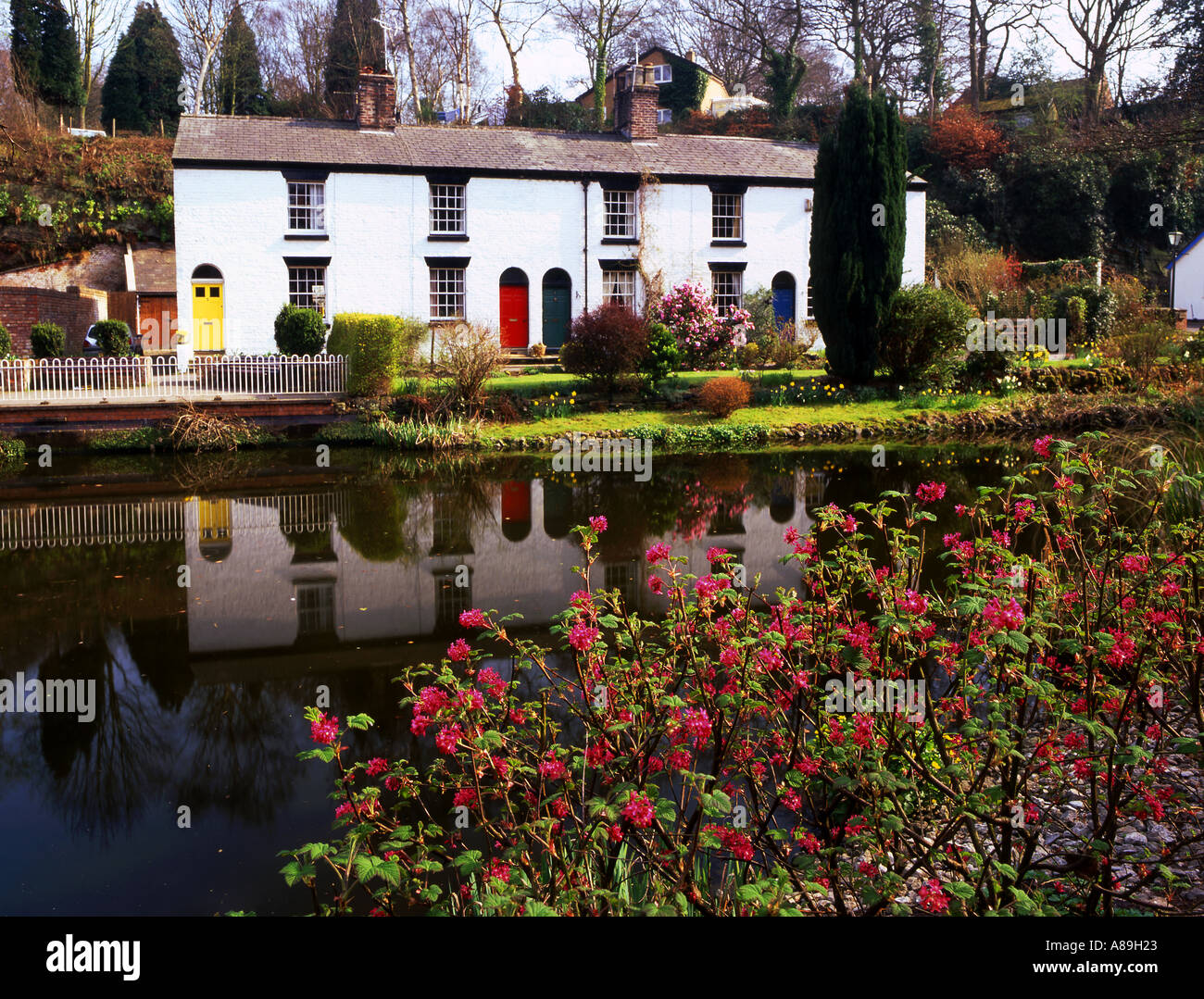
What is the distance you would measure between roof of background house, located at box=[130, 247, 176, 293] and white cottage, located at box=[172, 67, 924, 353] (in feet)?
18.6

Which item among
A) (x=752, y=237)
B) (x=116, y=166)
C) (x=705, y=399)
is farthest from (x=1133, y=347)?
(x=116, y=166)

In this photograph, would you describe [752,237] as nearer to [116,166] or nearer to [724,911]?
[116,166]

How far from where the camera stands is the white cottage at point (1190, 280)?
38781mm

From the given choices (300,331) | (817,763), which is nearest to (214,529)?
(817,763)

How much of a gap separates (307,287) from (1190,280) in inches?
1278

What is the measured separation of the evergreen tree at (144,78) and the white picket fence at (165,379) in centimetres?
2465

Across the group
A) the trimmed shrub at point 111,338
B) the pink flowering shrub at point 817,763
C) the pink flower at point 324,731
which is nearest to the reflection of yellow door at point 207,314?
the trimmed shrub at point 111,338

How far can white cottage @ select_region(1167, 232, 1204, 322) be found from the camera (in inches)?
1527

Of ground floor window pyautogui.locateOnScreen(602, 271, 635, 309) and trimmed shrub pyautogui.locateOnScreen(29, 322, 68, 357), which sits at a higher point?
ground floor window pyautogui.locateOnScreen(602, 271, 635, 309)

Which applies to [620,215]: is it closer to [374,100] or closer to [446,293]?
[446,293]

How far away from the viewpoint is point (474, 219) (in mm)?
28844

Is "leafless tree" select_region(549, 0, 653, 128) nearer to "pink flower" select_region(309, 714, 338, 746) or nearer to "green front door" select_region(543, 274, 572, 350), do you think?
"green front door" select_region(543, 274, 572, 350)

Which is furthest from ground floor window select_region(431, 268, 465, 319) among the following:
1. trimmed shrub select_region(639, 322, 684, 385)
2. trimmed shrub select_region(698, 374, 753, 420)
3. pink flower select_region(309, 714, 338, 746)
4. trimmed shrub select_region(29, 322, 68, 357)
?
pink flower select_region(309, 714, 338, 746)

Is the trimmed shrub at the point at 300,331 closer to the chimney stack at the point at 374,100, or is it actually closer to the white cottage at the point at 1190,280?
the chimney stack at the point at 374,100
